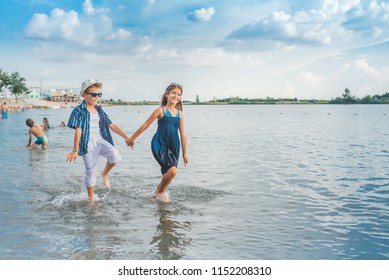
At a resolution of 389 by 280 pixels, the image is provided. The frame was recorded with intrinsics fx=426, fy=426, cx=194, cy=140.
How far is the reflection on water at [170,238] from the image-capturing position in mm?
5966

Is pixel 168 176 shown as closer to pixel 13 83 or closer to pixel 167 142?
pixel 167 142

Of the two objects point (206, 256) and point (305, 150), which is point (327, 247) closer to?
point (206, 256)

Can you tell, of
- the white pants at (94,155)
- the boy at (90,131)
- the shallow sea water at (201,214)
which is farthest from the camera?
the white pants at (94,155)

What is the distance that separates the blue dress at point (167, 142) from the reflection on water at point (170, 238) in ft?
3.55

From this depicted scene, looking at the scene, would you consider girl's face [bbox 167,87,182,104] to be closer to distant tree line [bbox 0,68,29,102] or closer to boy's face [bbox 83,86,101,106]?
boy's face [bbox 83,86,101,106]

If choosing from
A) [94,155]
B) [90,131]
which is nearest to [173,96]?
[90,131]

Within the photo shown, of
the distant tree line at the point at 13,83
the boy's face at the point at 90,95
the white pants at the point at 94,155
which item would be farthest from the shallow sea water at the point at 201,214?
the distant tree line at the point at 13,83

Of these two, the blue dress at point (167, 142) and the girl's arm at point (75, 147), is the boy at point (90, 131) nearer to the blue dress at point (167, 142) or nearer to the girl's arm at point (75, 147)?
the girl's arm at point (75, 147)

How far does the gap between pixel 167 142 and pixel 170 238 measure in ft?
7.66

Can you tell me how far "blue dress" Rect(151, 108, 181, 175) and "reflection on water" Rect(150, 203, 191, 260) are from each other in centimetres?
108

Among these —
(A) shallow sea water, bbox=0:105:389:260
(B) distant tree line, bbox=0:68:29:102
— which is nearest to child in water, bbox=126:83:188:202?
(A) shallow sea water, bbox=0:105:389:260

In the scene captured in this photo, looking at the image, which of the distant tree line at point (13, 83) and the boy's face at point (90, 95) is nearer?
the boy's face at point (90, 95)
